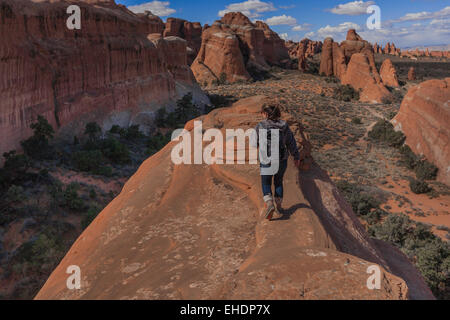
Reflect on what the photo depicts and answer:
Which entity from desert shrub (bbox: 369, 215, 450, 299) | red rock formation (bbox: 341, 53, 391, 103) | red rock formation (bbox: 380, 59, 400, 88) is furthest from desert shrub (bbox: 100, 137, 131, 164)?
red rock formation (bbox: 380, 59, 400, 88)

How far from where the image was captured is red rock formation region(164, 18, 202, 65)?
67.0m

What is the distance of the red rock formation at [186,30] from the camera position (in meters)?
67.0

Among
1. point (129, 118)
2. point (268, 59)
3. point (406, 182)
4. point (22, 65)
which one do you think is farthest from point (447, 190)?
point (268, 59)

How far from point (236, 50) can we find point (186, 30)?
2256cm

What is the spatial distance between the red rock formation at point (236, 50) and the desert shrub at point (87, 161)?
36.1 meters

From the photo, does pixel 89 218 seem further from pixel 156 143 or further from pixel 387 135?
pixel 387 135

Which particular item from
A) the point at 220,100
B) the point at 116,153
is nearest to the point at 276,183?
the point at 116,153

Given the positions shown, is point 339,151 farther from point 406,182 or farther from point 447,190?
point 447,190

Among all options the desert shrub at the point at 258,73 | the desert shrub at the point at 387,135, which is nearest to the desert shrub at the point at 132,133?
the desert shrub at the point at 387,135

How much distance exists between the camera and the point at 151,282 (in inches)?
132

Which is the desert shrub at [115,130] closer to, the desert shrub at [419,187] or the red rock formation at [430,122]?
the desert shrub at [419,187]

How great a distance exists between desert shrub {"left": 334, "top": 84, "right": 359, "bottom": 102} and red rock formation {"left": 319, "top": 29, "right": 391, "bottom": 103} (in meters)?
0.78

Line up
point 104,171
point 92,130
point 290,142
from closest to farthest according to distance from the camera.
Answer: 1. point 290,142
2. point 104,171
3. point 92,130

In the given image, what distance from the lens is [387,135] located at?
27.1 m
